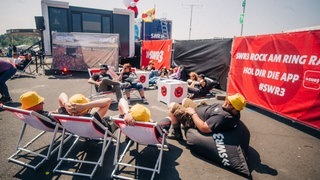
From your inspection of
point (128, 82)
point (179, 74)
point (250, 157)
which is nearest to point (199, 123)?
point (250, 157)

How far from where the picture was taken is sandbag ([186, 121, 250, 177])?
10.7ft

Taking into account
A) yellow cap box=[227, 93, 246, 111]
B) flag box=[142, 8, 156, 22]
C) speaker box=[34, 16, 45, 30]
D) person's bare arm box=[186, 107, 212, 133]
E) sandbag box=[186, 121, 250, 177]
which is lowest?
sandbag box=[186, 121, 250, 177]

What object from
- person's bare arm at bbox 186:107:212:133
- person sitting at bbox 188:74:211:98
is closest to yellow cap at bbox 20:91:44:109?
person's bare arm at bbox 186:107:212:133

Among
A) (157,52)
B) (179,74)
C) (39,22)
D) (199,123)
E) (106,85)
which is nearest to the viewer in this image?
(199,123)

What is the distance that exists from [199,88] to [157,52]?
23.5 ft

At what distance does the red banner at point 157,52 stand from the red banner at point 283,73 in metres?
6.32

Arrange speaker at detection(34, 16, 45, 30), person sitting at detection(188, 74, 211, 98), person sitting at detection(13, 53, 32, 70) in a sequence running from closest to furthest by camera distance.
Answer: person sitting at detection(188, 74, 211, 98) < person sitting at detection(13, 53, 32, 70) < speaker at detection(34, 16, 45, 30)

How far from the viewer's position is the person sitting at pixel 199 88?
26.4 ft

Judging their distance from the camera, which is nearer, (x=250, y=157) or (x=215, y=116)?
(x=215, y=116)

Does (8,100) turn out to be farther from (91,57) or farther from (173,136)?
(91,57)

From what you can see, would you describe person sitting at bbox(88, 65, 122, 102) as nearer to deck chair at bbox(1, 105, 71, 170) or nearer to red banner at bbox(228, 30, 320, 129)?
deck chair at bbox(1, 105, 71, 170)

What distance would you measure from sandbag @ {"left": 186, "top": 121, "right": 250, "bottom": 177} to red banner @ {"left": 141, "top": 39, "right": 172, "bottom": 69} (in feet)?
Result: 32.6

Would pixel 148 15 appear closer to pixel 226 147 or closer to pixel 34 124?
→ pixel 34 124

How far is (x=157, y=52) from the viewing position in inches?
573
